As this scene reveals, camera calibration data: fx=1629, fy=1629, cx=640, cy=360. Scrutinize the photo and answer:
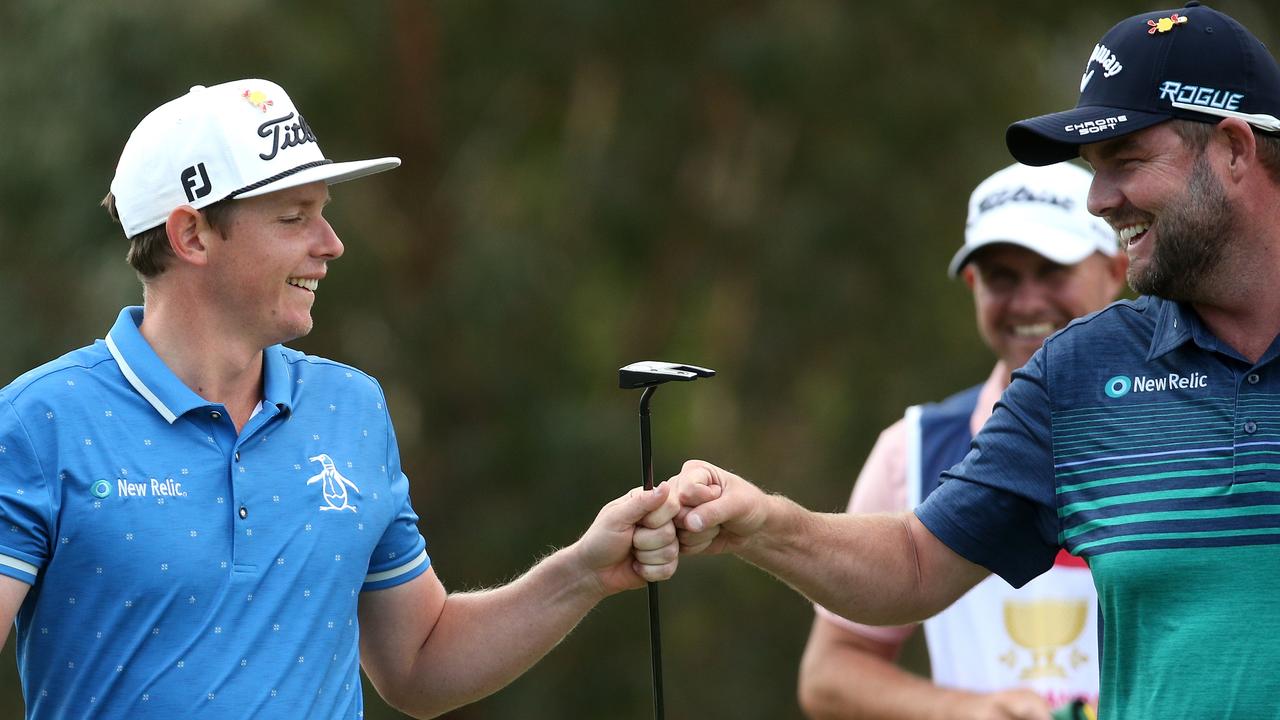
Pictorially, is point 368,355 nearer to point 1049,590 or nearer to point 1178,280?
point 1049,590

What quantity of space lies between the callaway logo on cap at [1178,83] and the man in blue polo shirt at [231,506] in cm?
106

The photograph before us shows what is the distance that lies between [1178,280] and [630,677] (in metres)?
7.75

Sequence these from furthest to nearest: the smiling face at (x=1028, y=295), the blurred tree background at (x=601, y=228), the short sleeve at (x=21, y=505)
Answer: the blurred tree background at (x=601, y=228) < the smiling face at (x=1028, y=295) < the short sleeve at (x=21, y=505)

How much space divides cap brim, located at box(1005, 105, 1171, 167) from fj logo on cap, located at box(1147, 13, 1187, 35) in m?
0.17

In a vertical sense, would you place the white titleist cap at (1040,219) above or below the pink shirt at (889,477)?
above

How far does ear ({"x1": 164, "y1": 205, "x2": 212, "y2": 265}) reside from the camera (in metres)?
2.96

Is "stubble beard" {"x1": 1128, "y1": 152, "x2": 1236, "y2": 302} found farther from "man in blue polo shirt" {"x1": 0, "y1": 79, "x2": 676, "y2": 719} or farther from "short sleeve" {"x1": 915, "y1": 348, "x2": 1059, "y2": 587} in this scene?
"man in blue polo shirt" {"x1": 0, "y1": 79, "x2": 676, "y2": 719}

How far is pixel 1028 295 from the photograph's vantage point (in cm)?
404

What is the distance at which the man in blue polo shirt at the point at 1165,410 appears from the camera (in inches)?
105

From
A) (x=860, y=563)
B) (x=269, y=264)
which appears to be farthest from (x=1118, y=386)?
(x=269, y=264)

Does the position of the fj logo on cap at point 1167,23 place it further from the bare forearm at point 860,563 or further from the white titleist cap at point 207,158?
the white titleist cap at point 207,158

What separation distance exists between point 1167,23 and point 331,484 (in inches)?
67.8

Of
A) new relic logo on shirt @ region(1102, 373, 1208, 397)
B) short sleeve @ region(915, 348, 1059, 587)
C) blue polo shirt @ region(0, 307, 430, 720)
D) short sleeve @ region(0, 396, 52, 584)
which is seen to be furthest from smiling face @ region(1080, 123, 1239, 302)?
short sleeve @ region(0, 396, 52, 584)

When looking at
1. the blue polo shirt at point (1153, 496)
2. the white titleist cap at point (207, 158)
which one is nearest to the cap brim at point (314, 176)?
the white titleist cap at point (207, 158)
